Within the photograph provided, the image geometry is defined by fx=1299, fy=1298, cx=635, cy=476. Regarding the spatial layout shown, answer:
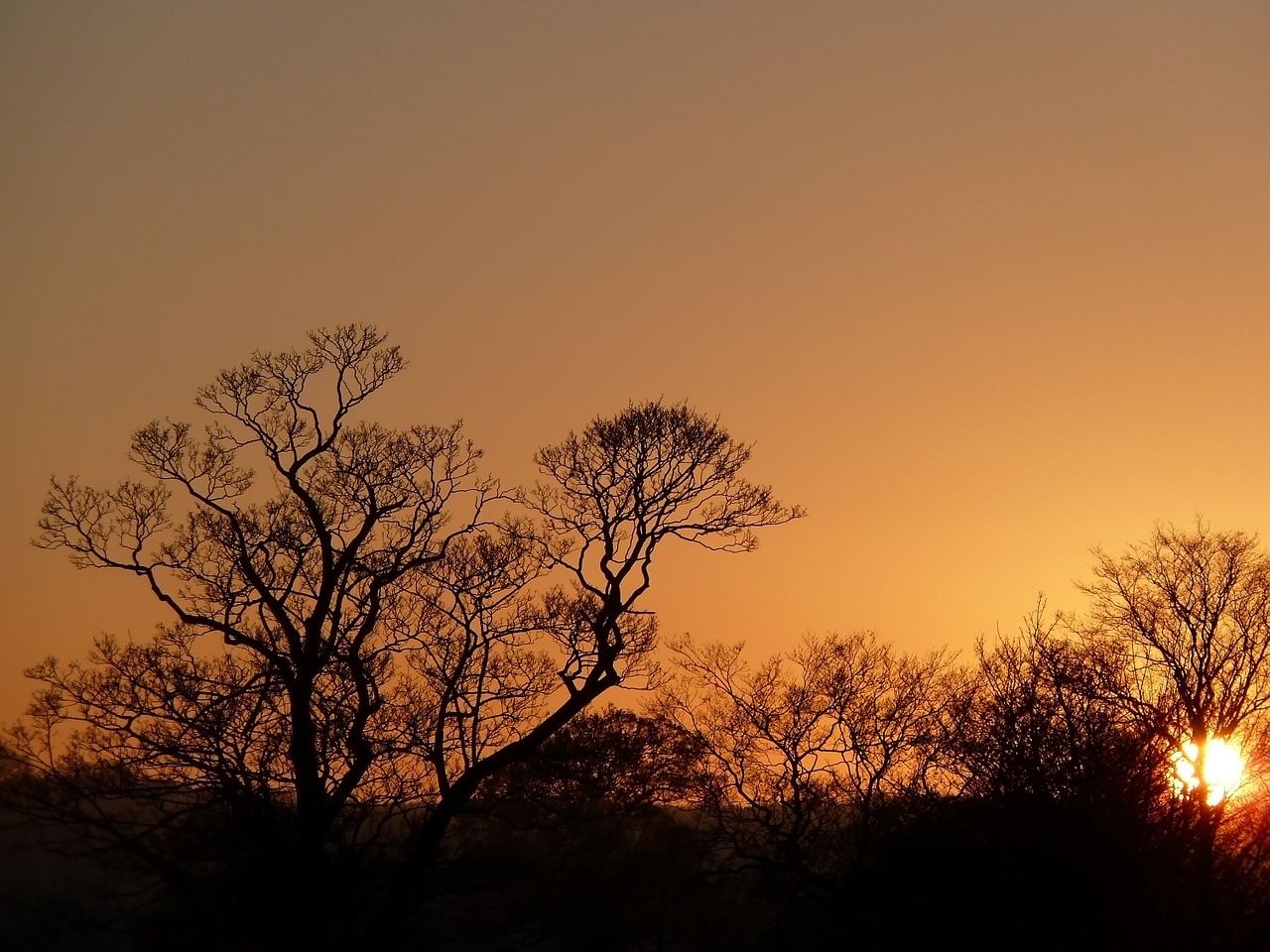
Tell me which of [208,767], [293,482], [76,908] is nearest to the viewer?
[208,767]

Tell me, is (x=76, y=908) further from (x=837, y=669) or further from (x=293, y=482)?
(x=837, y=669)

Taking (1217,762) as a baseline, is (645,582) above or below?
above

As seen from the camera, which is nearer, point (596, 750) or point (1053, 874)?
point (1053, 874)

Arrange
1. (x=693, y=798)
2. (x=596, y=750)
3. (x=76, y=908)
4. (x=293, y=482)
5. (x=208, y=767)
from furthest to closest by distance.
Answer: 1. (x=693, y=798)
2. (x=596, y=750)
3. (x=293, y=482)
4. (x=76, y=908)
5. (x=208, y=767)

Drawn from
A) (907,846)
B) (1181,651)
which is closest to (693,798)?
(907,846)

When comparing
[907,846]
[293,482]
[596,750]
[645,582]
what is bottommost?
[907,846]

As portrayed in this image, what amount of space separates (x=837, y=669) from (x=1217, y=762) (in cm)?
882

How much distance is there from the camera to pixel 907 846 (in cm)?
2394

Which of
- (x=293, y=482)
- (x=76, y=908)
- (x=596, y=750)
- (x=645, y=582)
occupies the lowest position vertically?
(x=76, y=908)

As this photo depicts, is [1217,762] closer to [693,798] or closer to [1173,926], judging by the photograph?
[1173,926]

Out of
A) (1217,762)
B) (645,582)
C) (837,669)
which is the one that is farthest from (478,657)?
(1217,762)

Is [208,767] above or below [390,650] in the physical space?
below

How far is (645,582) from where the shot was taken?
75.3 ft

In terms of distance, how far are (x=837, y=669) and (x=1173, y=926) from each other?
1248 centimetres
